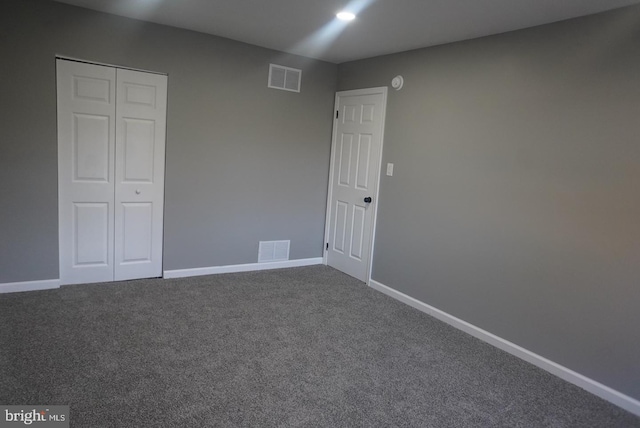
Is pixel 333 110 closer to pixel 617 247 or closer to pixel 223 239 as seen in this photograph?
pixel 223 239

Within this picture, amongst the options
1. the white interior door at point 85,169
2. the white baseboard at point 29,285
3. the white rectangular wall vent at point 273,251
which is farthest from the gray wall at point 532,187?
the white baseboard at point 29,285

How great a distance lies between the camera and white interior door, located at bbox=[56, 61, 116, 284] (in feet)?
11.8

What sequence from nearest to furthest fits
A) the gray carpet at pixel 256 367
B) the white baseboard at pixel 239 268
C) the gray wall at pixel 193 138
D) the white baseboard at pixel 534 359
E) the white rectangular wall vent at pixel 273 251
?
the gray carpet at pixel 256 367 < the white baseboard at pixel 534 359 < the gray wall at pixel 193 138 < the white baseboard at pixel 239 268 < the white rectangular wall vent at pixel 273 251

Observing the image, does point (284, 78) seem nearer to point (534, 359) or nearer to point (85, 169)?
point (85, 169)

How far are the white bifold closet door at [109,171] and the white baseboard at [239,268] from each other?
261 millimetres

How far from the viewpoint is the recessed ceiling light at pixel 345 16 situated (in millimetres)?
3110

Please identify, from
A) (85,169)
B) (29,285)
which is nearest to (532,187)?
(85,169)

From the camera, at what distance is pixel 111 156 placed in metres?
3.84

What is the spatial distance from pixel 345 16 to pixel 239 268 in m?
2.78

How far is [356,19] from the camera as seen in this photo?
127 inches

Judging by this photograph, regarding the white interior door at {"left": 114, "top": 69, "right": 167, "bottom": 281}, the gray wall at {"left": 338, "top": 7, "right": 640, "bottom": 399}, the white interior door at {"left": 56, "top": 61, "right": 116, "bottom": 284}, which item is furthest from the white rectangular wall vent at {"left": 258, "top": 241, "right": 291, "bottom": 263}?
the white interior door at {"left": 56, "top": 61, "right": 116, "bottom": 284}

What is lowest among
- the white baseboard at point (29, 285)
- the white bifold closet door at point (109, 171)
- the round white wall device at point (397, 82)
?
the white baseboard at point (29, 285)

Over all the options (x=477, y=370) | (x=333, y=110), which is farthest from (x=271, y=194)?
(x=477, y=370)

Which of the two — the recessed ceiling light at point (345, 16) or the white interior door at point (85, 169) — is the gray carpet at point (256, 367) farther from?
the recessed ceiling light at point (345, 16)
